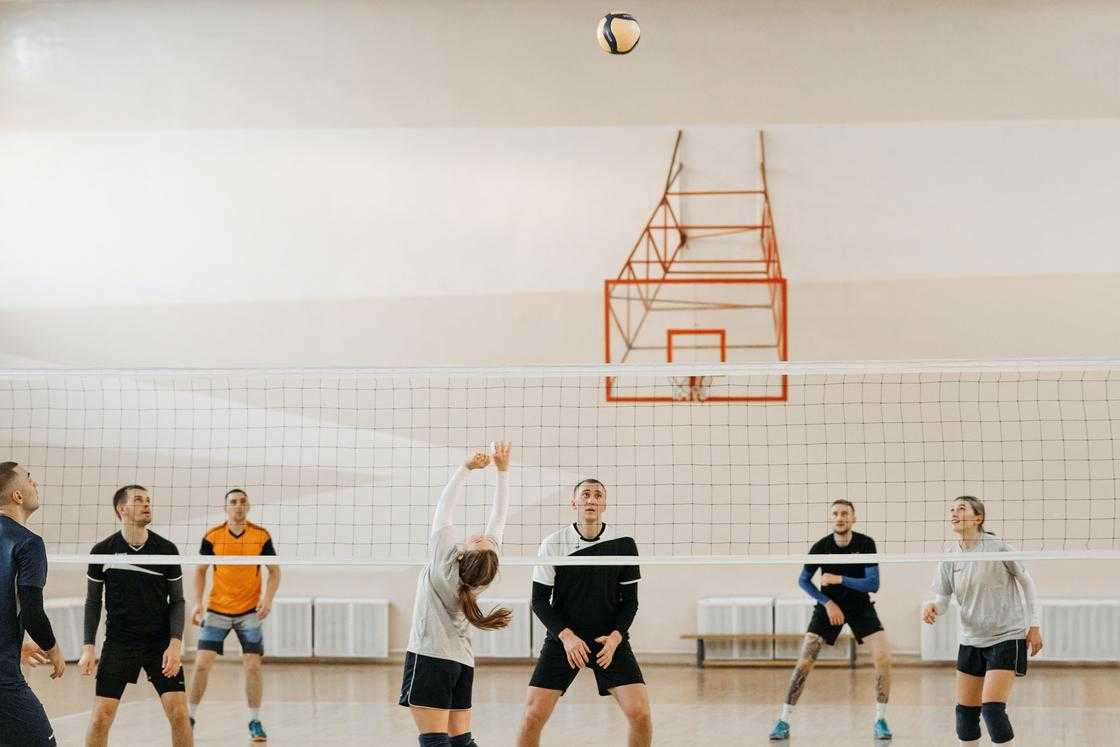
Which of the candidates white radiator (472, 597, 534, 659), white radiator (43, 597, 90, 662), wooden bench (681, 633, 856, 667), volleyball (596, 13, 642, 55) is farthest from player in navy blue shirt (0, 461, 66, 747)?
wooden bench (681, 633, 856, 667)

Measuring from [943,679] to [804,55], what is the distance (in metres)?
6.44

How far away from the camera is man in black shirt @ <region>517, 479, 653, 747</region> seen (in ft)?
21.3

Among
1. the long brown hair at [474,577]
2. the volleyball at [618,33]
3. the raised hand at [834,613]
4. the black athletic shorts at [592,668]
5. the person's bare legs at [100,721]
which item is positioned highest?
the volleyball at [618,33]

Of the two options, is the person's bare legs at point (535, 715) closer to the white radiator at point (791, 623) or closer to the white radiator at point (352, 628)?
the white radiator at point (791, 623)

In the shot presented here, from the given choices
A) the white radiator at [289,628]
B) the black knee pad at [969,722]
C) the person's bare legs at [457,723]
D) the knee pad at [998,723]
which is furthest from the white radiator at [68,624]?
the knee pad at [998,723]

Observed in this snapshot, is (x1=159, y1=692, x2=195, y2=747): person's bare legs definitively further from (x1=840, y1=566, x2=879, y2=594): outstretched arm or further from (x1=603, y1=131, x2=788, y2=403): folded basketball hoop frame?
(x1=603, y1=131, x2=788, y2=403): folded basketball hoop frame

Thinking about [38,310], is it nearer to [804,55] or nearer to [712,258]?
[712,258]

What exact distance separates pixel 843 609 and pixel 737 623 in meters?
3.65

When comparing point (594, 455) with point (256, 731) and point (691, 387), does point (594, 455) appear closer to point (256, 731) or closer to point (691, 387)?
point (691, 387)

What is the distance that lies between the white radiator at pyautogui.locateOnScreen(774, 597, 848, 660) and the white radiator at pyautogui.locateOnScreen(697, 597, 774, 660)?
0.20 feet

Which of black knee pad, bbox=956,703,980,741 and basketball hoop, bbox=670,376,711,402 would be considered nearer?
black knee pad, bbox=956,703,980,741

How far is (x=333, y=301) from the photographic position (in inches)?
521

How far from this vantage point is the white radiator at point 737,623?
1241 cm

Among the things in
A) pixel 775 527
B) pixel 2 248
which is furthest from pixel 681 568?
pixel 2 248
